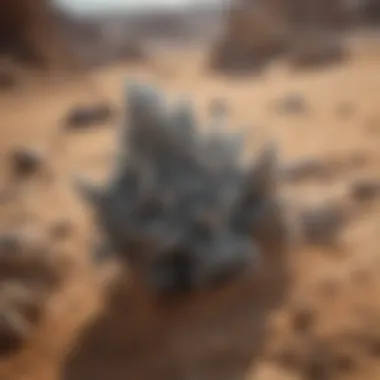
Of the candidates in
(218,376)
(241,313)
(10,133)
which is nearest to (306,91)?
(10,133)

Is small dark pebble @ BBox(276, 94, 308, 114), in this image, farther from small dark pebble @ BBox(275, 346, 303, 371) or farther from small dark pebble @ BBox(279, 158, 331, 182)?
small dark pebble @ BBox(275, 346, 303, 371)

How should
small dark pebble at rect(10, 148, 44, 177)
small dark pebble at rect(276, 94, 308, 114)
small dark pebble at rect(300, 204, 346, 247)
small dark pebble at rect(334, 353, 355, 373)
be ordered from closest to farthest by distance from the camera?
small dark pebble at rect(334, 353, 355, 373)
small dark pebble at rect(300, 204, 346, 247)
small dark pebble at rect(10, 148, 44, 177)
small dark pebble at rect(276, 94, 308, 114)

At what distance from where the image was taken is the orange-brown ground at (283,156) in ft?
4.30

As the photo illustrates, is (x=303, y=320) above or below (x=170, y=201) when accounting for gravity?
below

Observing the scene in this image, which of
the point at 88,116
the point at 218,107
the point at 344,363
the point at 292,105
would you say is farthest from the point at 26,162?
the point at 344,363

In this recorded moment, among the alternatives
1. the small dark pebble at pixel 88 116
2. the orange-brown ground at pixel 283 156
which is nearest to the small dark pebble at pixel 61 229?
the orange-brown ground at pixel 283 156

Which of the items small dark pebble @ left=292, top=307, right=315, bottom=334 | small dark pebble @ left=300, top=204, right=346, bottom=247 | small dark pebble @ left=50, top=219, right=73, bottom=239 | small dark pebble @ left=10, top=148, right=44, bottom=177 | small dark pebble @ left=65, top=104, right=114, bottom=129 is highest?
small dark pebble @ left=65, top=104, right=114, bottom=129

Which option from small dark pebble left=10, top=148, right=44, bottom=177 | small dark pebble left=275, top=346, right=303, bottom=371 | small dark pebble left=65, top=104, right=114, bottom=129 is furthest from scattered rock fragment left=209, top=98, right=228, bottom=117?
small dark pebble left=275, top=346, right=303, bottom=371

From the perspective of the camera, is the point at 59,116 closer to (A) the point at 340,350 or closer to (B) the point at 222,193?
(B) the point at 222,193

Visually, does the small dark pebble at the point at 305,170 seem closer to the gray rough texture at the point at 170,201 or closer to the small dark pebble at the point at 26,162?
the gray rough texture at the point at 170,201

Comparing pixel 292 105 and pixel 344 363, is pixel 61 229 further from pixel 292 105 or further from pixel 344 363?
pixel 292 105

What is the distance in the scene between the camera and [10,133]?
2.62 m

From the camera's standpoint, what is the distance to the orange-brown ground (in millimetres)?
1312

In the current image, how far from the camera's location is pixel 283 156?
2.15 metres
